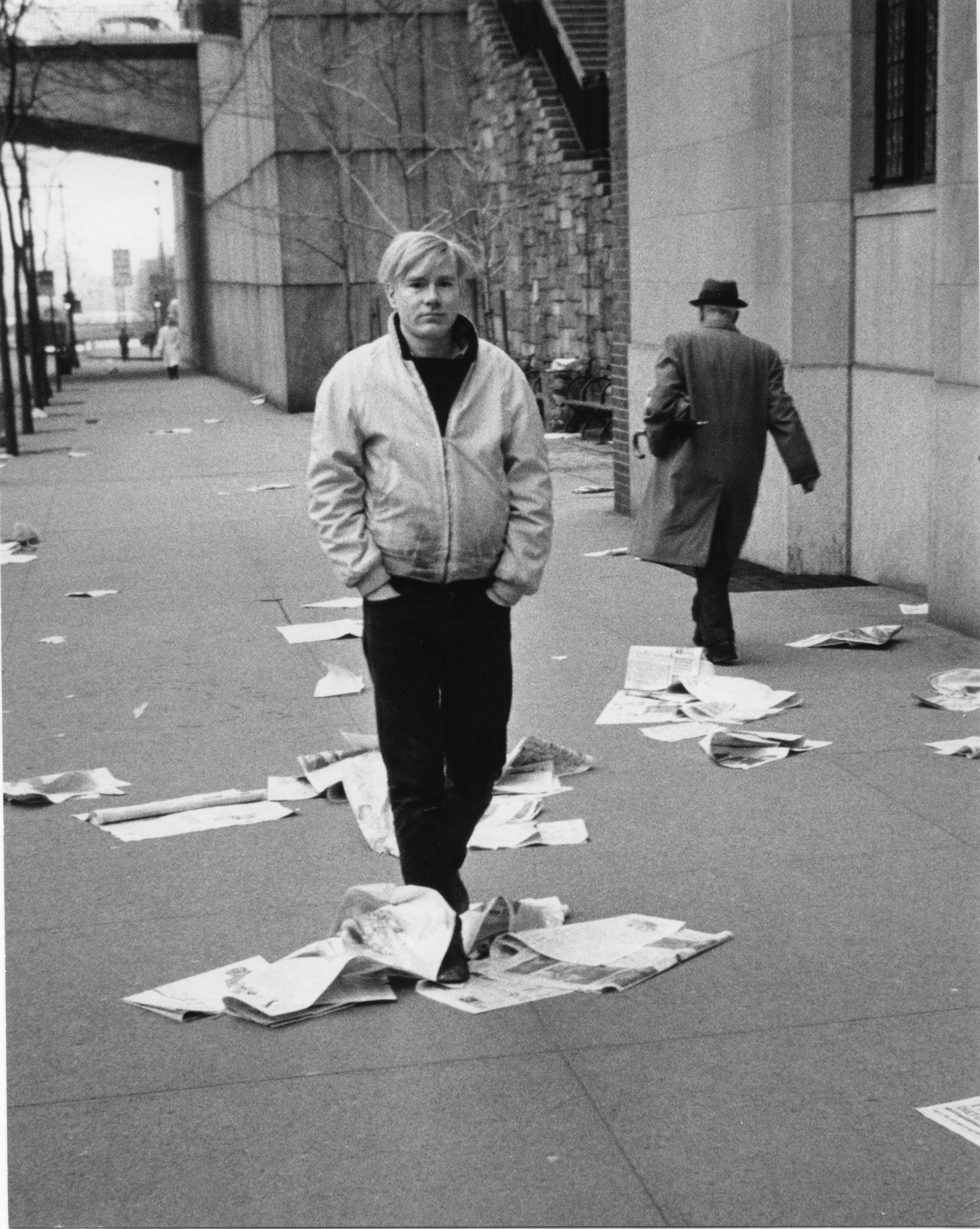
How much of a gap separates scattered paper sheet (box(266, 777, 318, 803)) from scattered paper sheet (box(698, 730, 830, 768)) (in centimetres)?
152

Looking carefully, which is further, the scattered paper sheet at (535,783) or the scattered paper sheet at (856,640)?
the scattered paper sheet at (856,640)

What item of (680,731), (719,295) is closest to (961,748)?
(680,731)

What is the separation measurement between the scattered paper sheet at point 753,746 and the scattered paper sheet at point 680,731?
165 mm

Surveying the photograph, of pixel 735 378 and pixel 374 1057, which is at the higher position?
pixel 735 378

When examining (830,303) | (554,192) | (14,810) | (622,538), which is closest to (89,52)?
(554,192)

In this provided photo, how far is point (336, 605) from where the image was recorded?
11.5 meters

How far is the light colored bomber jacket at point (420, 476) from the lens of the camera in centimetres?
488

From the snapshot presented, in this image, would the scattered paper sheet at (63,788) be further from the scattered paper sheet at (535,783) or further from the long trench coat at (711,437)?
the long trench coat at (711,437)

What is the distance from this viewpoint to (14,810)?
7.03m

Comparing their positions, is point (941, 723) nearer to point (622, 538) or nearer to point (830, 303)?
point (830, 303)

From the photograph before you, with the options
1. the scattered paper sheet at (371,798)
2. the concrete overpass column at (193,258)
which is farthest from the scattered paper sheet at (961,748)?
the concrete overpass column at (193,258)

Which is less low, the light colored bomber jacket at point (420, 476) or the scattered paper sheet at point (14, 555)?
the light colored bomber jacket at point (420, 476)

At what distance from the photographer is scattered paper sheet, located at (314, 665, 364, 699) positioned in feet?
29.2

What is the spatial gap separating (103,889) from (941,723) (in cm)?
352
